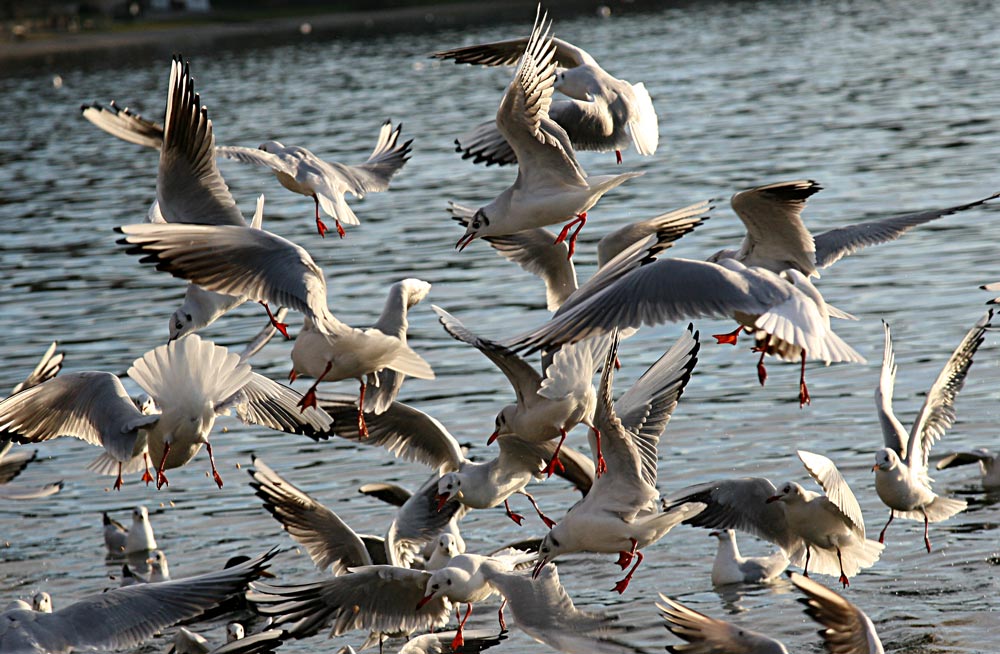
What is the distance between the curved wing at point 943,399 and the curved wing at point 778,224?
137 centimetres

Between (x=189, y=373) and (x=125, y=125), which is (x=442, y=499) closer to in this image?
(x=189, y=373)

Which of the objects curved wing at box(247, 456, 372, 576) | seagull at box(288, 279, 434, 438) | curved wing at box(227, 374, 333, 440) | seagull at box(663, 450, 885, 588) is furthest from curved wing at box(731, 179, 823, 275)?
curved wing at box(247, 456, 372, 576)

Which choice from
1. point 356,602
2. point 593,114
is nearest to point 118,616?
point 356,602

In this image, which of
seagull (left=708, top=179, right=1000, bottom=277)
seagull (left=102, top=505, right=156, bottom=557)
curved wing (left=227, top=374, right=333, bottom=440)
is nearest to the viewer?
seagull (left=708, top=179, right=1000, bottom=277)

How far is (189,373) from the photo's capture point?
7.57 meters

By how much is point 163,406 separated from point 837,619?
11.8 feet

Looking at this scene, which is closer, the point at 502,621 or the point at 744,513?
the point at 502,621

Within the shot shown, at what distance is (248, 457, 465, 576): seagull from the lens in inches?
332

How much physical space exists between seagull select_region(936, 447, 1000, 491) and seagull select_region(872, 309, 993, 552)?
687mm

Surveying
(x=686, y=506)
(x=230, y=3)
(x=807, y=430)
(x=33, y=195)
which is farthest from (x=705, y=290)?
(x=230, y=3)

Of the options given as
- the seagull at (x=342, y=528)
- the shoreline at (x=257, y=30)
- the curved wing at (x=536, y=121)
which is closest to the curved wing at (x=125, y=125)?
the seagull at (x=342, y=528)

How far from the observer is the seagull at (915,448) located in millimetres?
8938

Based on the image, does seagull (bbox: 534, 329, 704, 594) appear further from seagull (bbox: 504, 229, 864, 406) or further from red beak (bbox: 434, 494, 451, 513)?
red beak (bbox: 434, 494, 451, 513)

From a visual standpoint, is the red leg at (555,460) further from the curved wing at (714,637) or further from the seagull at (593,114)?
the seagull at (593,114)
